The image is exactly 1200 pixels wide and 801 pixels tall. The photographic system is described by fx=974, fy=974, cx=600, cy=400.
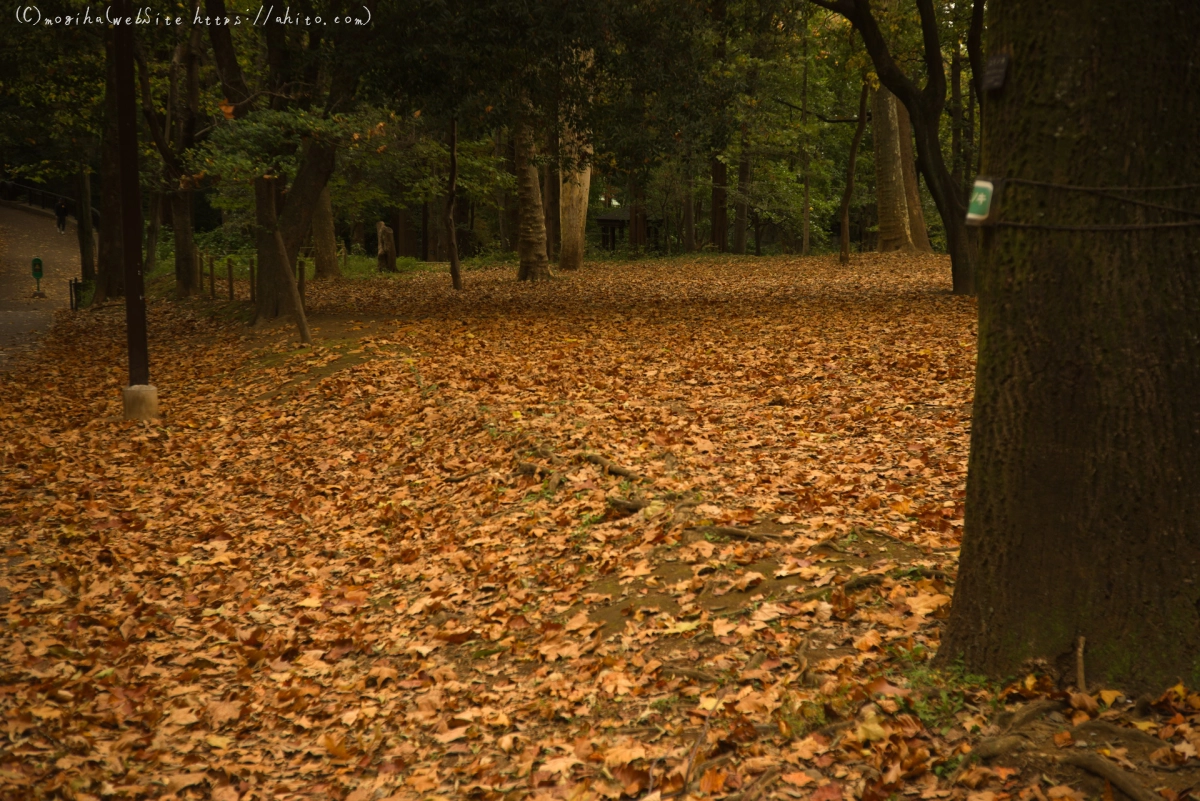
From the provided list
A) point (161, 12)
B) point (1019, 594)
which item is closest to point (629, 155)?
point (161, 12)

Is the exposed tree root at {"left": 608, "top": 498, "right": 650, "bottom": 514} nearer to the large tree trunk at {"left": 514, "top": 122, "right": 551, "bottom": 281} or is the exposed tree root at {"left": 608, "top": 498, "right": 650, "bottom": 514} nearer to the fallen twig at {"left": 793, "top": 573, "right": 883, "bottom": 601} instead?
the fallen twig at {"left": 793, "top": 573, "right": 883, "bottom": 601}

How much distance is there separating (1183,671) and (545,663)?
123 inches

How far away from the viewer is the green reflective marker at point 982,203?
3914mm

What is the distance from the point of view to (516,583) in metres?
6.61

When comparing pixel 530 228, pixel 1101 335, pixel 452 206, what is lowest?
pixel 1101 335

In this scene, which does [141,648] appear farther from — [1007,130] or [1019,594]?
[1007,130]

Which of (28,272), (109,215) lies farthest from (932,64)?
(28,272)

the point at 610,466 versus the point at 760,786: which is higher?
the point at 610,466

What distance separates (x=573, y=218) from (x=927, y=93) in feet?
42.8

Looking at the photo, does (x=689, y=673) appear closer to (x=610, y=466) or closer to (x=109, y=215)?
(x=610, y=466)

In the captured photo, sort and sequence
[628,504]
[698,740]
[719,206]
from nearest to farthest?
[698,740] → [628,504] → [719,206]

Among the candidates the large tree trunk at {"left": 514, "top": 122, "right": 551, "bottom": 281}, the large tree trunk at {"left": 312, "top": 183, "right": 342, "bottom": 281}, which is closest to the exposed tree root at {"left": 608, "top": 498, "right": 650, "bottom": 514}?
the large tree trunk at {"left": 514, "top": 122, "right": 551, "bottom": 281}

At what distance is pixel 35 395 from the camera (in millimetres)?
14219

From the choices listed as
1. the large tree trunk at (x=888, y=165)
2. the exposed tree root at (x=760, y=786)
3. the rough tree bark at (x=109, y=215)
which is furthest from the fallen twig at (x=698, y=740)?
the large tree trunk at (x=888, y=165)
